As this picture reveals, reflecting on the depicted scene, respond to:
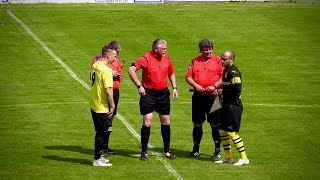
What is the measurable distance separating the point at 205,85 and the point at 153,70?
1248 millimetres

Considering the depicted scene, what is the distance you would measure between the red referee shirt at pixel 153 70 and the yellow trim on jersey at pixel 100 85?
106cm

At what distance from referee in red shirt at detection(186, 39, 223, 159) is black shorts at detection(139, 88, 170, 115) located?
0.68 m

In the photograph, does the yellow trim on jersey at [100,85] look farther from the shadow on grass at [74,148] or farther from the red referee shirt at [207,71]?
the red referee shirt at [207,71]

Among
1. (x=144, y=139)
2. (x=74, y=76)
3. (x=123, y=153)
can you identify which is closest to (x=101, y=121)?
(x=144, y=139)

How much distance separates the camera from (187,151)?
20.2m

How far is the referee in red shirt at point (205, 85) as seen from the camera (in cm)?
1928

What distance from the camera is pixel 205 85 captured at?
1938 centimetres

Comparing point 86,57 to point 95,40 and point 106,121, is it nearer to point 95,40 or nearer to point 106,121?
point 95,40

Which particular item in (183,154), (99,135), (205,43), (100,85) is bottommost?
Answer: (183,154)

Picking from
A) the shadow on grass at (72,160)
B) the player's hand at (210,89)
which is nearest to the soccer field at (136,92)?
the shadow on grass at (72,160)

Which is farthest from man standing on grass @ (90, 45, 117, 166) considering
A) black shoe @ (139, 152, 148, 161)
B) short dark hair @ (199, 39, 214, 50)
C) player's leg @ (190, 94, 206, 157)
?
player's leg @ (190, 94, 206, 157)

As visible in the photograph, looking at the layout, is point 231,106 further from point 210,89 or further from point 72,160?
point 72,160

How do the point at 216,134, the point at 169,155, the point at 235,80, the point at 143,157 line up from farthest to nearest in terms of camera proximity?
1. the point at 216,134
2. the point at 169,155
3. the point at 143,157
4. the point at 235,80

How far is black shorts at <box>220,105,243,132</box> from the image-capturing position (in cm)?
1872
